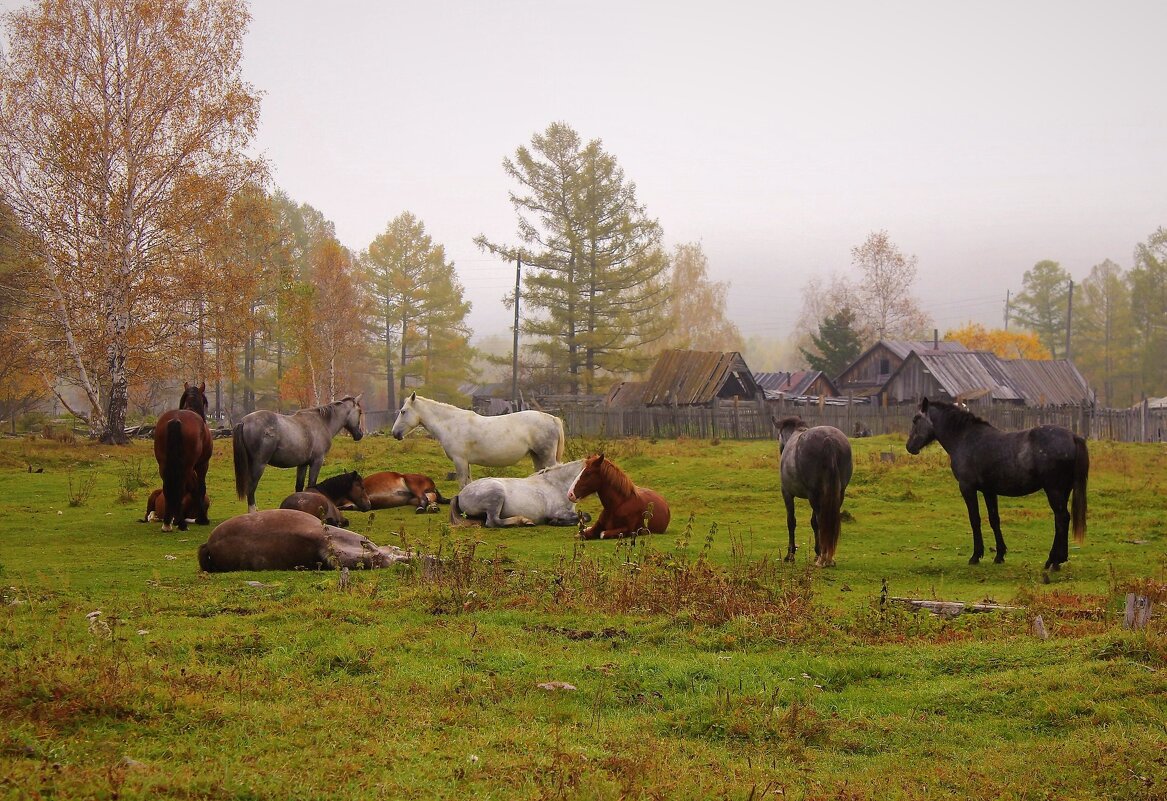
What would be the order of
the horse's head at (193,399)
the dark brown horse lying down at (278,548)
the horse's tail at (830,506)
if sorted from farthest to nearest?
the horse's head at (193,399) → the horse's tail at (830,506) → the dark brown horse lying down at (278,548)

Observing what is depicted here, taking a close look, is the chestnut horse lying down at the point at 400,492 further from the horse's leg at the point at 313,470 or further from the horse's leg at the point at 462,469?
the horse's leg at the point at 313,470

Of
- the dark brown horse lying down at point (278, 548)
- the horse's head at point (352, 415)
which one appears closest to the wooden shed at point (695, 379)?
the horse's head at point (352, 415)

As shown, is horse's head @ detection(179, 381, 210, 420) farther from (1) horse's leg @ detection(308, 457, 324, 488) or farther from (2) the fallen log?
(2) the fallen log

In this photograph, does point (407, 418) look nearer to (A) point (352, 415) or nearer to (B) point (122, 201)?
(A) point (352, 415)

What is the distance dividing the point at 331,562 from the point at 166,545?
3513 millimetres

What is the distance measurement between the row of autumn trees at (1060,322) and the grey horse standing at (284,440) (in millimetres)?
48210

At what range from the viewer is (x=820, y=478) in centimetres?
1211

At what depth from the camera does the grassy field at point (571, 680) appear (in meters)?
4.63

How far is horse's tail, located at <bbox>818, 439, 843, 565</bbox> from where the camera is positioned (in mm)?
11656

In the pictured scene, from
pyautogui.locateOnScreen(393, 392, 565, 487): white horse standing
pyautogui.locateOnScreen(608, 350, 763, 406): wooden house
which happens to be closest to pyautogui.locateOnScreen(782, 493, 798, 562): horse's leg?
pyautogui.locateOnScreen(393, 392, 565, 487): white horse standing

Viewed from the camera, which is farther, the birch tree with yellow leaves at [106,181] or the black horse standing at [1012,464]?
the birch tree with yellow leaves at [106,181]

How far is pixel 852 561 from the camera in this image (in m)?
12.2

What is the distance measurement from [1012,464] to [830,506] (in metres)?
2.49

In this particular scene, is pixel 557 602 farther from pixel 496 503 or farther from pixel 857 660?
pixel 496 503
